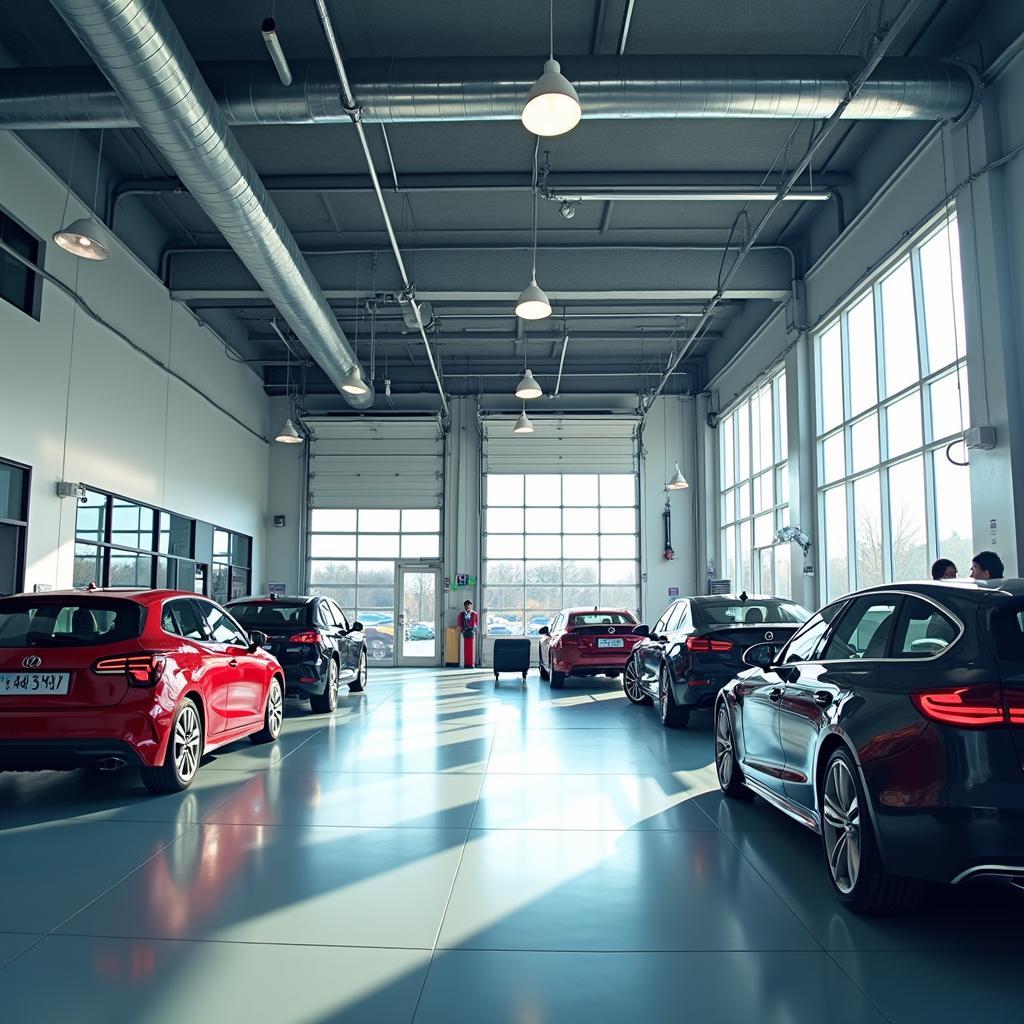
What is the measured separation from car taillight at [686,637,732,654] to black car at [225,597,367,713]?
456 centimetres

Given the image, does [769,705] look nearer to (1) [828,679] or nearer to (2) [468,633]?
(1) [828,679]

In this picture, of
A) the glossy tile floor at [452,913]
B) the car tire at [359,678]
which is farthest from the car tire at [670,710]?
the car tire at [359,678]

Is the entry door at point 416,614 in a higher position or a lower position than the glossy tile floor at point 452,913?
higher

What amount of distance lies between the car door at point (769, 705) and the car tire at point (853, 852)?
766mm

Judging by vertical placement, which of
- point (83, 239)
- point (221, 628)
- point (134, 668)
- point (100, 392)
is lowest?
point (134, 668)

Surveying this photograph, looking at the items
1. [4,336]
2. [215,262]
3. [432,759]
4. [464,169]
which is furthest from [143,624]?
[215,262]

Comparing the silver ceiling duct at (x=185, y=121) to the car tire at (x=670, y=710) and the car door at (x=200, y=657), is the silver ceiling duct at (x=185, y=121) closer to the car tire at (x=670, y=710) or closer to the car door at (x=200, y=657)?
the car door at (x=200, y=657)

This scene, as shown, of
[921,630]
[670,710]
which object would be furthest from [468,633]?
[921,630]

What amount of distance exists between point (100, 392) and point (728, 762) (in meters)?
10.7

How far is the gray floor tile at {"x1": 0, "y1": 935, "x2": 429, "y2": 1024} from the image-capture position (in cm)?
286

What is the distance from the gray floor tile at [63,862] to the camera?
151 inches

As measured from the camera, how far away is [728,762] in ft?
20.2

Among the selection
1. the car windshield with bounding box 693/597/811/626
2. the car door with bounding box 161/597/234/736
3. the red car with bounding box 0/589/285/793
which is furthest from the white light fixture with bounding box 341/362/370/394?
the red car with bounding box 0/589/285/793

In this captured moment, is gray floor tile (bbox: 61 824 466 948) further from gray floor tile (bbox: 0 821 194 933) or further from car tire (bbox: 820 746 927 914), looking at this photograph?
car tire (bbox: 820 746 927 914)
